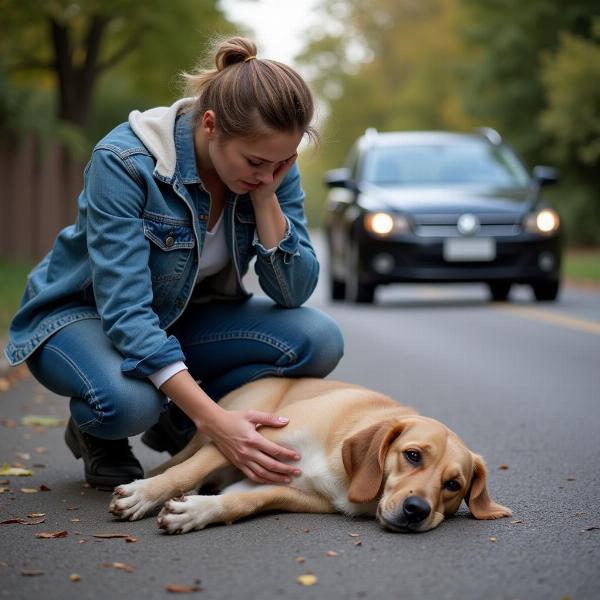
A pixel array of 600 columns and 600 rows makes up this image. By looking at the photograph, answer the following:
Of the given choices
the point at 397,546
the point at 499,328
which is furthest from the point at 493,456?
the point at 499,328

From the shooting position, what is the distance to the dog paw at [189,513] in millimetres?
3873

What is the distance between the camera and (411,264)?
42.7 feet

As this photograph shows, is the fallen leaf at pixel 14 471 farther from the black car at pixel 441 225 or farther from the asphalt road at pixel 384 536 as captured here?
the black car at pixel 441 225

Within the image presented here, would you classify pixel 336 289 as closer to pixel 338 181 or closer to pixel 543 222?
pixel 338 181

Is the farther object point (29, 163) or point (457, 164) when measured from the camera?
point (29, 163)

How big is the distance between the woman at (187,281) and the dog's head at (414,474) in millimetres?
280

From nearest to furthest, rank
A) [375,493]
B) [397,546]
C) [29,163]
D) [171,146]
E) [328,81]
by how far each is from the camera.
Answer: [397,546] < [375,493] < [171,146] < [29,163] < [328,81]

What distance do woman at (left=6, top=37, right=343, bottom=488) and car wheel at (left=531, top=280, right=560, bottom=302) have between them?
9115mm

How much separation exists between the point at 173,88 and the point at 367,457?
1287cm

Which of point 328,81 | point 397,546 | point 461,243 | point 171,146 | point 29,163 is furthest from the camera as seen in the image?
point 328,81

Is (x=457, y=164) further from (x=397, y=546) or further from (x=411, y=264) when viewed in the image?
(x=397, y=546)

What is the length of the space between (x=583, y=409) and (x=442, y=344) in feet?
10.8

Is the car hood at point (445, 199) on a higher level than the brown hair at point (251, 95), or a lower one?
lower

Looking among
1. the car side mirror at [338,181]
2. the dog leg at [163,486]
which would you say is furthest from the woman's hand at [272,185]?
the car side mirror at [338,181]
